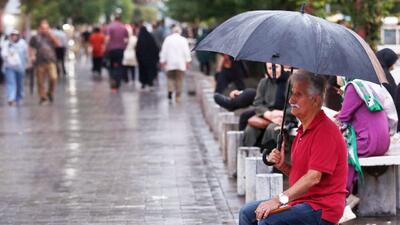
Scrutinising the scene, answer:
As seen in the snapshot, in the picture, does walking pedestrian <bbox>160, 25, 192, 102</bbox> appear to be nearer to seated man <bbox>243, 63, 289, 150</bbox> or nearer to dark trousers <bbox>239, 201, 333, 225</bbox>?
seated man <bbox>243, 63, 289, 150</bbox>

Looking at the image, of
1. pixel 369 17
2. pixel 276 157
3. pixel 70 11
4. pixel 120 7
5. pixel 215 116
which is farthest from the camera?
pixel 120 7

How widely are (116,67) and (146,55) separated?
983 mm

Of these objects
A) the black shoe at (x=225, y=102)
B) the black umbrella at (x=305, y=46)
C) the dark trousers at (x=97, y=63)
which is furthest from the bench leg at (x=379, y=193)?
the dark trousers at (x=97, y=63)

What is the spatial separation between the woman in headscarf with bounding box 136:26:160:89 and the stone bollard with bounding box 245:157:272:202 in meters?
18.3

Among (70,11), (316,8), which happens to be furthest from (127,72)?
(70,11)

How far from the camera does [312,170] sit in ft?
20.7

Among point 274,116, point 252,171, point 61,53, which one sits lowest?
point 61,53

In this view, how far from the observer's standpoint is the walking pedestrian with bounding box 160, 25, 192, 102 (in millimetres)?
23938

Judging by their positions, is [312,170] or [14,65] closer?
[312,170]

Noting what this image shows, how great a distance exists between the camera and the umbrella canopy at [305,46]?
21.3ft

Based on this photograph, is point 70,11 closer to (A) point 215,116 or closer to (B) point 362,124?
(A) point 215,116

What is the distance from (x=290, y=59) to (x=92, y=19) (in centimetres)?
6252

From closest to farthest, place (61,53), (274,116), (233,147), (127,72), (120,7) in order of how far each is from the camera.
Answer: (274,116)
(233,147)
(127,72)
(61,53)
(120,7)

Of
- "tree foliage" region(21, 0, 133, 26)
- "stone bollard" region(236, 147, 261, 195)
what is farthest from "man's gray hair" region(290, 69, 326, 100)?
"tree foliage" region(21, 0, 133, 26)
